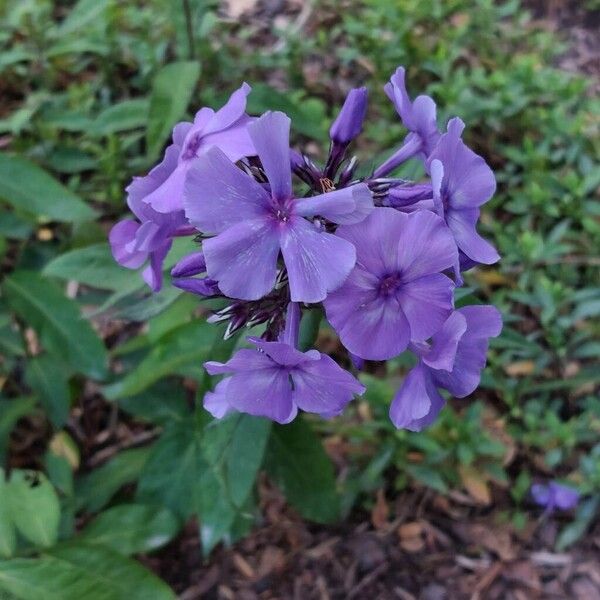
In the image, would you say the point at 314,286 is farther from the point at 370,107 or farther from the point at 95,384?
the point at 370,107

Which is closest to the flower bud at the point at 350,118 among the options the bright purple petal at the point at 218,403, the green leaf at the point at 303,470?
the bright purple petal at the point at 218,403

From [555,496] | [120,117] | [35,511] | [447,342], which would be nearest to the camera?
[447,342]

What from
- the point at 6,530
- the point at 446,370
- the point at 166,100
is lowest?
the point at 6,530

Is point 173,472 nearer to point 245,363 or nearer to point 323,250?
point 245,363

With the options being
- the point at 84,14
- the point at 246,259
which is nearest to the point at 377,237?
the point at 246,259

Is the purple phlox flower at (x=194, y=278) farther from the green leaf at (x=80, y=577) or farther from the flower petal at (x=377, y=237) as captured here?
the green leaf at (x=80, y=577)

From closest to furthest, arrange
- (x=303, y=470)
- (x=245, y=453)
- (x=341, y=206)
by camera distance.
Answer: (x=341, y=206) → (x=245, y=453) → (x=303, y=470)

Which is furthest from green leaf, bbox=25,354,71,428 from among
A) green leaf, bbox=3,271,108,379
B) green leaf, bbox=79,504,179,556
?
green leaf, bbox=79,504,179,556
